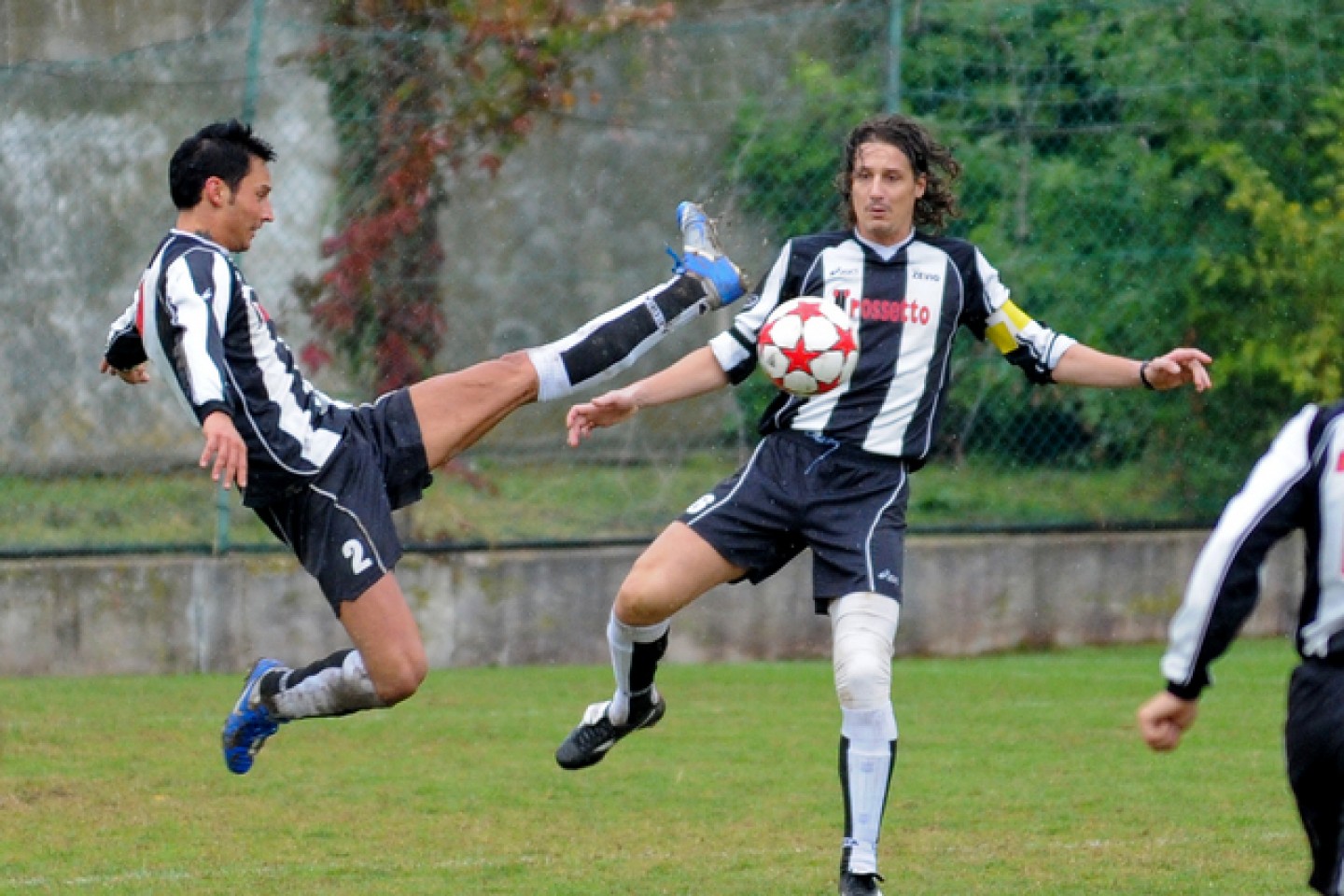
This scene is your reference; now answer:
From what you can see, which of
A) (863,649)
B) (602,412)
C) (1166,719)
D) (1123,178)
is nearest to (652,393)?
(602,412)

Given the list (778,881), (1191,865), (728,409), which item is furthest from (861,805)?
(728,409)

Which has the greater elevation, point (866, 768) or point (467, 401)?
point (467, 401)

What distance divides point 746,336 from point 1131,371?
1.18m

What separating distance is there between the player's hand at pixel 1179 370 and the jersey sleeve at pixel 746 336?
117 centimetres

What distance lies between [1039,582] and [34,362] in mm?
5406

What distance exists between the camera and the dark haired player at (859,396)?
5727 millimetres

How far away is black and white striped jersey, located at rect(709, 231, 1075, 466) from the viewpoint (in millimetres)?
5840

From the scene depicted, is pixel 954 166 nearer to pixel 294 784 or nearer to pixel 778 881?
pixel 778 881

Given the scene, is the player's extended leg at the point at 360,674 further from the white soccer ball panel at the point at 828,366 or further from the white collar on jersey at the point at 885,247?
the white collar on jersey at the point at 885,247

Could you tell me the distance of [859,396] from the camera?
5.84 m

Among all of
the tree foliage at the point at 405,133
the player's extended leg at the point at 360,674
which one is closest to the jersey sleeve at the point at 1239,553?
the player's extended leg at the point at 360,674

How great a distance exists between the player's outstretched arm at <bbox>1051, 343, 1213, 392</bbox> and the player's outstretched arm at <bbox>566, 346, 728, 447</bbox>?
1.08m

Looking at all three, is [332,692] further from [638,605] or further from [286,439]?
[638,605]

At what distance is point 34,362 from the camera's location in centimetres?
972
